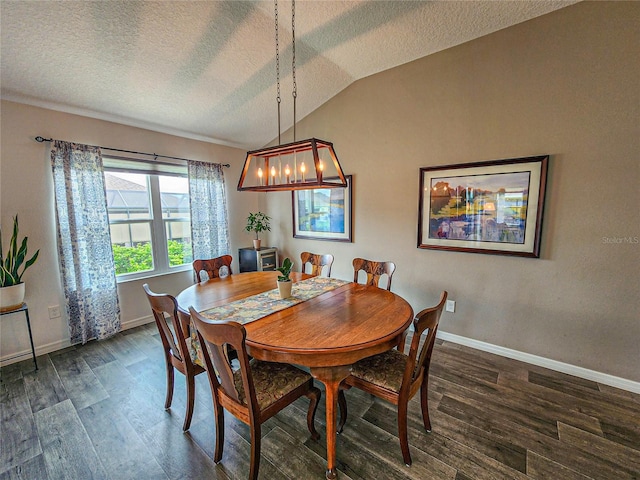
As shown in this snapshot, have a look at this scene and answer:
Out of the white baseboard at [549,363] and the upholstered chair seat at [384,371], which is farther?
the white baseboard at [549,363]

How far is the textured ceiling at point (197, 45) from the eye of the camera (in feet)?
6.65

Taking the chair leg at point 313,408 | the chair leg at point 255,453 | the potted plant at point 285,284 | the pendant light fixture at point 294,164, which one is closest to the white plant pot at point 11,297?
the pendant light fixture at point 294,164

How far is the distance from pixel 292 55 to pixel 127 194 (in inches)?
100

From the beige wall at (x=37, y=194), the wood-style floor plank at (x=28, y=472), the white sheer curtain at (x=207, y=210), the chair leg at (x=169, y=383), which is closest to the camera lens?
the wood-style floor plank at (x=28, y=472)

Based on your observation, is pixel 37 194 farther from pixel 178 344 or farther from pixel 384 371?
pixel 384 371

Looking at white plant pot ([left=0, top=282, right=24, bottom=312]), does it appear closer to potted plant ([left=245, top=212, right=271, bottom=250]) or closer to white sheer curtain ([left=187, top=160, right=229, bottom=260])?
white sheer curtain ([left=187, top=160, right=229, bottom=260])

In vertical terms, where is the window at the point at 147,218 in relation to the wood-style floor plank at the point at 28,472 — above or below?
above

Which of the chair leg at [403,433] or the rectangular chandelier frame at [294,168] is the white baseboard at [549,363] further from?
the rectangular chandelier frame at [294,168]

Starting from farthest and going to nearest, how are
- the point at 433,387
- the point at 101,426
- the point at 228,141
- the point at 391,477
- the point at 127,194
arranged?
the point at 228,141, the point at 127,194, the point at 433,387, the point at 101,426, the point at 391,477

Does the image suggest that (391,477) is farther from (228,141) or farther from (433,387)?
(228,141)

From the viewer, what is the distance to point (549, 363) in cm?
249

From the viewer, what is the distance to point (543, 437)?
1.75 meters

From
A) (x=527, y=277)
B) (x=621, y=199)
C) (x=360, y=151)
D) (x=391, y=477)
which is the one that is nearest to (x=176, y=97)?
(x=360, y=151)

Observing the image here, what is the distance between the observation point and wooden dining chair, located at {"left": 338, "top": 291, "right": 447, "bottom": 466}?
1446 mm
